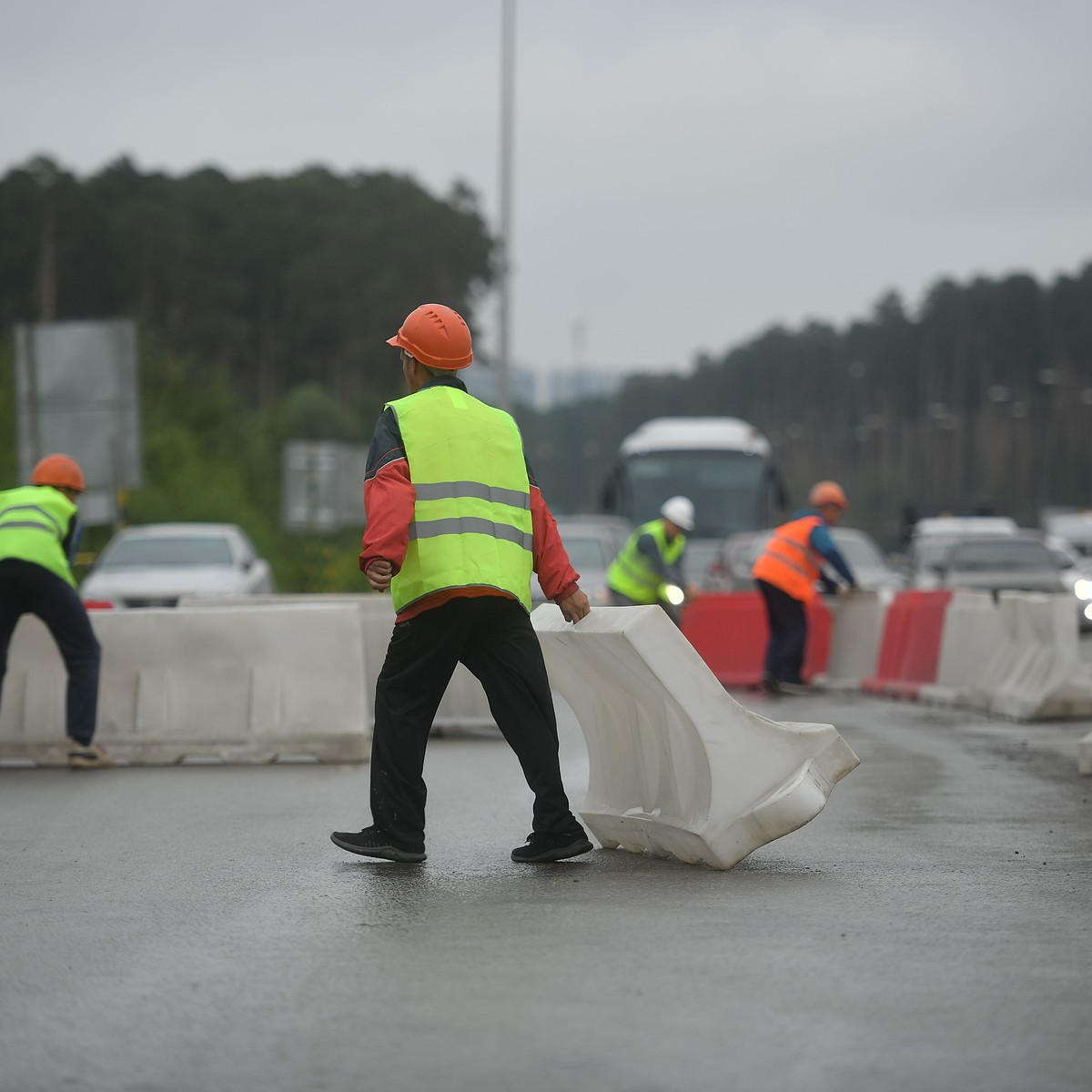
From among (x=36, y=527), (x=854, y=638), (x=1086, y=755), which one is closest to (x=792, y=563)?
(x=854, y=638)

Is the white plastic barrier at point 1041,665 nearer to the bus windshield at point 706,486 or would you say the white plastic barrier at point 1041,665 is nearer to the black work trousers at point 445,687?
the black work trousers at point 445,687

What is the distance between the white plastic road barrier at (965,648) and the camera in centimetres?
1606

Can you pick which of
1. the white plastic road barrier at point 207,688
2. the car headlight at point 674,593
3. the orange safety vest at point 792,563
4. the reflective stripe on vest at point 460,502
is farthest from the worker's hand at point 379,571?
the car headlight at point 674,593

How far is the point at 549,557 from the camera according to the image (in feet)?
23.5

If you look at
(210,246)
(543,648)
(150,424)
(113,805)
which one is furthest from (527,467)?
(210,246)

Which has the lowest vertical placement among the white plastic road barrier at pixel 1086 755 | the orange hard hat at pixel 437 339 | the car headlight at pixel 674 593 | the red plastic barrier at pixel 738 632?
the red plastic barrier at pixel 738 632

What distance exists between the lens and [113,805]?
9.60 metres

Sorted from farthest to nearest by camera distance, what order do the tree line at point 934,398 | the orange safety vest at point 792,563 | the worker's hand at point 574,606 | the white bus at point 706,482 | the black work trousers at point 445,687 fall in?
the tree line at point 934,398 → the white bus at point 706,482 → the orange safety vest at point 792,563 → the worker's hand at point 574,606 → the black work trousers at point 445,687

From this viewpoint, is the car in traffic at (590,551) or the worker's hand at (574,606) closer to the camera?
the worker's hand at (574,606)

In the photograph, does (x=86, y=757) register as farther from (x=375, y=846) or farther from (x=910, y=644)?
(x=910, y=644)

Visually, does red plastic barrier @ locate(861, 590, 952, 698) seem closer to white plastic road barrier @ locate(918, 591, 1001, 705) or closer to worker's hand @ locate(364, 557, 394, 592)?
white plastic road barrier @ locate(918, 591, 1001, 705)

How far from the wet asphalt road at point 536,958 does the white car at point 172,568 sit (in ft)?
46.0

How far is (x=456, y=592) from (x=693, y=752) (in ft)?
3.26

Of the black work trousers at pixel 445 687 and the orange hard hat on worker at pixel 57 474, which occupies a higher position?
the orange hard hat on worker at pixel 57 474
